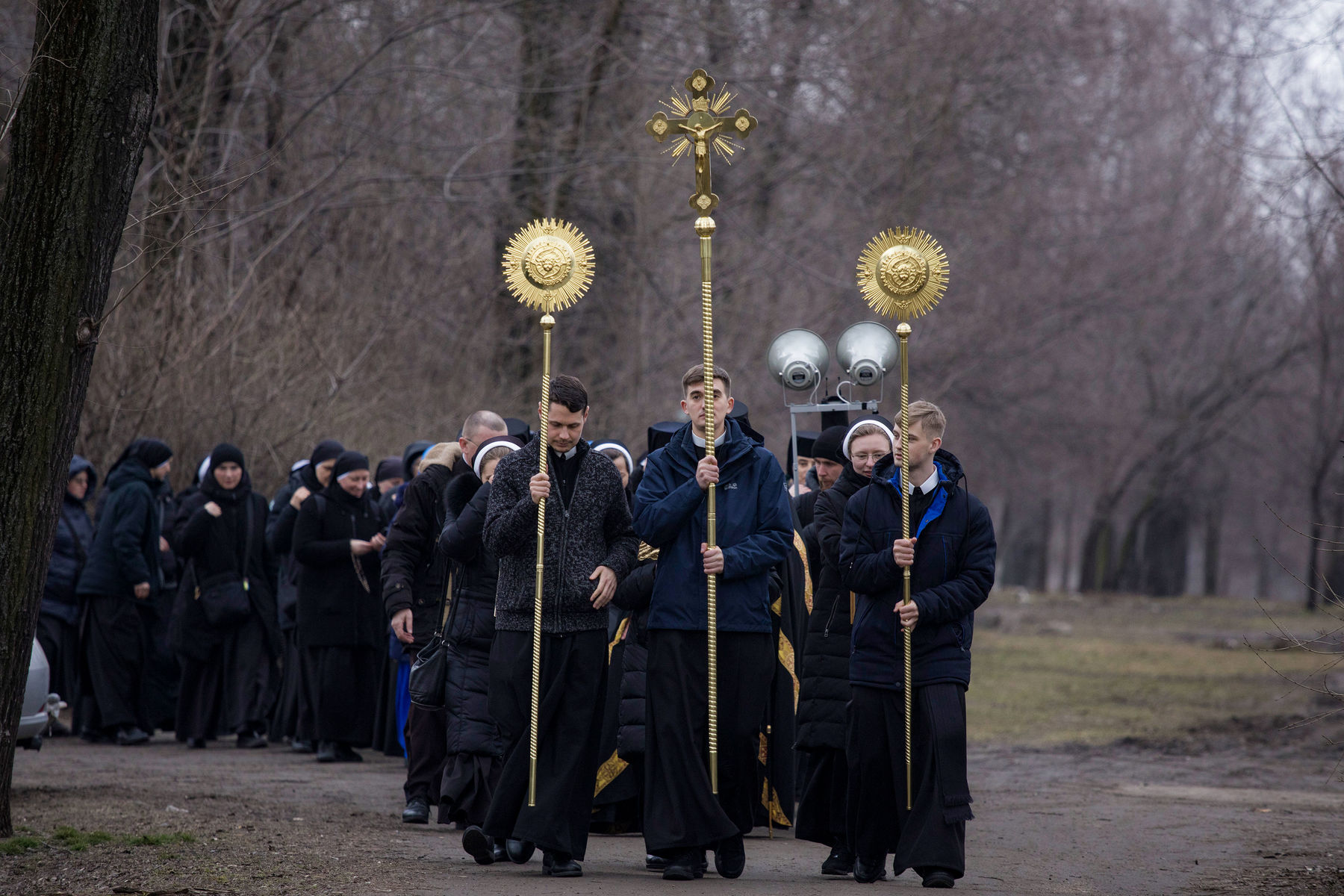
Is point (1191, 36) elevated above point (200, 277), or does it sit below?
above

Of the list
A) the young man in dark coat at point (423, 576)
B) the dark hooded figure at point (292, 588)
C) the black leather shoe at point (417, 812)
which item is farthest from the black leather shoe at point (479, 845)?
the dark hooded figure at point (292, 588)

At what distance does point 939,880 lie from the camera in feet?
23.6

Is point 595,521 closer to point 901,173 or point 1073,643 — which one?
point 901,173

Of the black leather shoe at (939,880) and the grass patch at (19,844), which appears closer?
the black leather shoe at (939,880)

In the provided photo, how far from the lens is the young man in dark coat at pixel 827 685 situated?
26.6ft

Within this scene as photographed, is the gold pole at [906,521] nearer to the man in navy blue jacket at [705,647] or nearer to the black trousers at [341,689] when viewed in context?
the man in navy blue jacket at [705,647]

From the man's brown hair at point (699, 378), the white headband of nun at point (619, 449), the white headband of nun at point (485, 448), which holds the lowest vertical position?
the white headband of nun at point (485, 448)

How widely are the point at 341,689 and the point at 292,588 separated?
0.98 m

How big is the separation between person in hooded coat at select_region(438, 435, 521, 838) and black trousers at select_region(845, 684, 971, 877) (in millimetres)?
1749

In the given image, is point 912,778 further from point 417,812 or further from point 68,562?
point 68,562

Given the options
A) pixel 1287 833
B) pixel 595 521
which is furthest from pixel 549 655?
pixel 1287 833

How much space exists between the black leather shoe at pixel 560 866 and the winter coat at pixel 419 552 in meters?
1.98

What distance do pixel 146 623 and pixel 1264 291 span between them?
31.2 m

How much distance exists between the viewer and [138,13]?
803 centimetres
